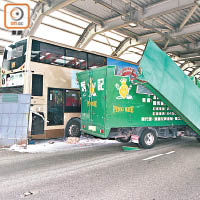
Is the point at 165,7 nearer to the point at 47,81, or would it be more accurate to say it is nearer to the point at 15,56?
the point at 47,81

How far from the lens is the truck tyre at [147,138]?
7.36m

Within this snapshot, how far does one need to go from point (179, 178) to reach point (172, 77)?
3.74m

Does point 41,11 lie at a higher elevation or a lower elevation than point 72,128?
higher

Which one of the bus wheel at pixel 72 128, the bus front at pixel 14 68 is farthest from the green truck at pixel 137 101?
the bus front at pixel 14 68

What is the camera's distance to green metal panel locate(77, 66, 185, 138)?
677 cm

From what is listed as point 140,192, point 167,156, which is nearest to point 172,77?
point 167,156

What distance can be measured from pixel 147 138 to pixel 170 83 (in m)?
2.16

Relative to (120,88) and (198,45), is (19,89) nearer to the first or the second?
(120,88)

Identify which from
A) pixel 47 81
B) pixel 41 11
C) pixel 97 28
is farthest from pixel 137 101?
pixel 97 28

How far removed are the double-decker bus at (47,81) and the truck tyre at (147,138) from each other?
9.99ft

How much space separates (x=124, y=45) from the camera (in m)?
22.4

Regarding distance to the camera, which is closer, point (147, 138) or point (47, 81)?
point (147, 138)

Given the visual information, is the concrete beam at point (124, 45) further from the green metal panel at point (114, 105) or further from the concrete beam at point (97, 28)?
the green metal panel at point (114, 105)

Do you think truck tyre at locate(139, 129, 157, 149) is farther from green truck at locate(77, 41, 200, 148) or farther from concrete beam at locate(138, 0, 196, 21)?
concrete beam at locate(138, 0, 196, 21)
